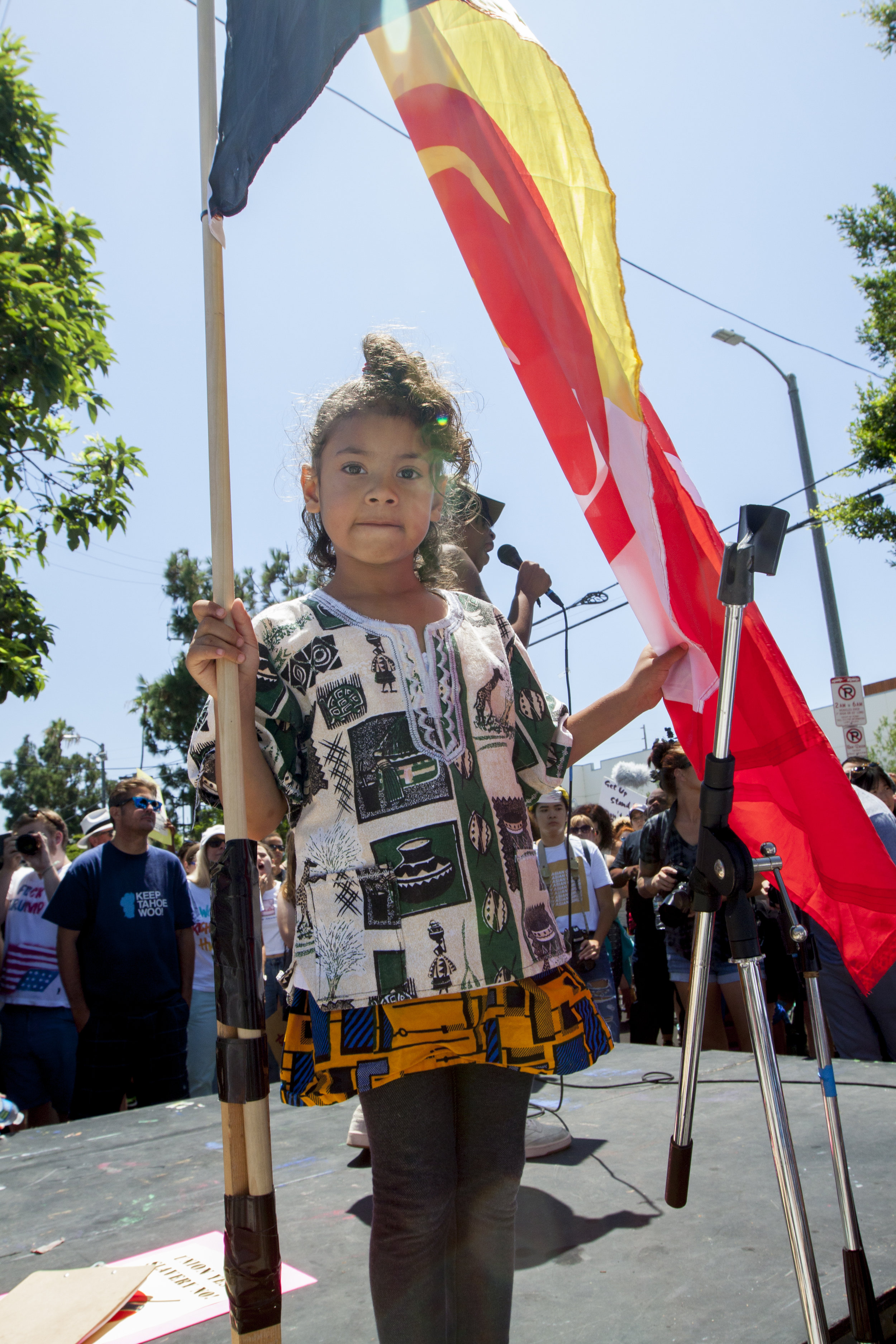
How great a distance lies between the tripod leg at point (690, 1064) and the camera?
138cm

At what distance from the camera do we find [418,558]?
1729 mm

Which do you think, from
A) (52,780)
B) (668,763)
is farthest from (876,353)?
(52,780)

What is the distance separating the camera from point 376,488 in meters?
1.50

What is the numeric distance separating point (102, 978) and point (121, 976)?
10 cm

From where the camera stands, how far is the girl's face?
150cm

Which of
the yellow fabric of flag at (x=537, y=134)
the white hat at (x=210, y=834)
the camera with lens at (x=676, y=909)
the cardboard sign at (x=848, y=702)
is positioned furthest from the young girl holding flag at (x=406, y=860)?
the cardboard sign at (x=848, y=702)

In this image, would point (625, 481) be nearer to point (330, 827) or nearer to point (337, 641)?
point (337, 641)

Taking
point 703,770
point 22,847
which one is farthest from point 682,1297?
point 22,847

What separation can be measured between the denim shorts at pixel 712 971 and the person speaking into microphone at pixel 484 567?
113 inches

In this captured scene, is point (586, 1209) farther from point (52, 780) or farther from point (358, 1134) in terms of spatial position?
point (52, 780)

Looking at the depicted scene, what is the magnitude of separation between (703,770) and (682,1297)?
3.41ft

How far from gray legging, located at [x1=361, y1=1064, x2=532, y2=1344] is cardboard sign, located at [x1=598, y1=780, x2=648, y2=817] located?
8.91 meters

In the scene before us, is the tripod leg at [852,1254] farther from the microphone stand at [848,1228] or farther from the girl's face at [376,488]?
the girl's face at [376,488]

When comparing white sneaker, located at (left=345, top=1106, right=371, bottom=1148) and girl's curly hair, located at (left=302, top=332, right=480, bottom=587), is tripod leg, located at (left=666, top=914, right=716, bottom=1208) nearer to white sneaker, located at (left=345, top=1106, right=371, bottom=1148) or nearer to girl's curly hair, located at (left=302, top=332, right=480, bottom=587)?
girl's curly hair, located at (left=302, top=332, right=480, bottom=587)
